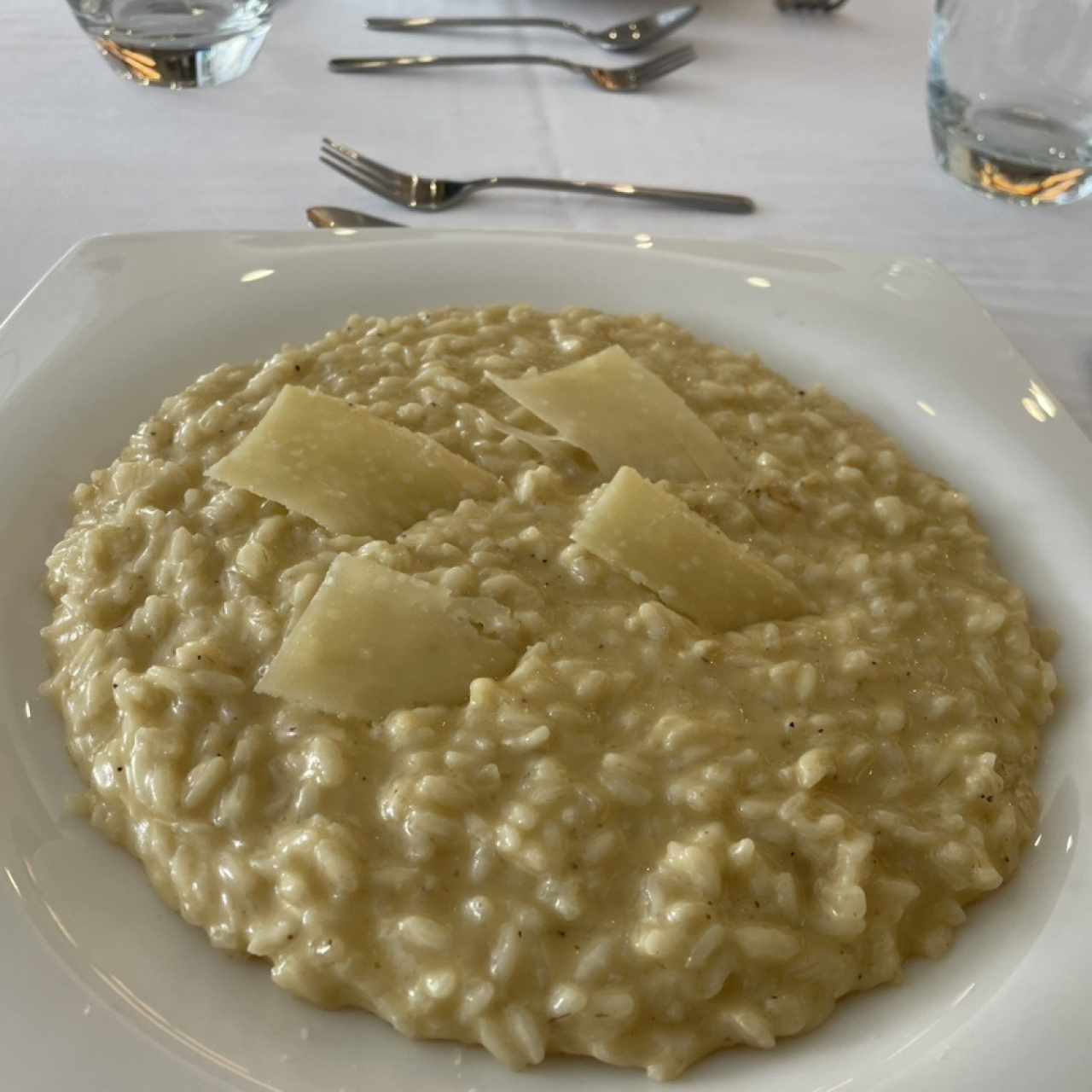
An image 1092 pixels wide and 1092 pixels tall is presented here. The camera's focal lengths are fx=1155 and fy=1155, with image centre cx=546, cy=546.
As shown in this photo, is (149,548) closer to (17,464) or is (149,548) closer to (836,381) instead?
(17,464)

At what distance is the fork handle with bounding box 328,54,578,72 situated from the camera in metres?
3.06

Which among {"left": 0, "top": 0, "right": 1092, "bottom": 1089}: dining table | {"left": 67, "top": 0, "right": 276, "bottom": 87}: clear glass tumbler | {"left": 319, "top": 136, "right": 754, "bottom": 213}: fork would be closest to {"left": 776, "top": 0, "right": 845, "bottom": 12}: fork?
{"left": 0, "top": 0, "right": 1092, "bottom": 1089}: dining table

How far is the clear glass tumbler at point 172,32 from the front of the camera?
2785 mm

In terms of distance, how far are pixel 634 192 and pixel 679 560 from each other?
53.3 inches

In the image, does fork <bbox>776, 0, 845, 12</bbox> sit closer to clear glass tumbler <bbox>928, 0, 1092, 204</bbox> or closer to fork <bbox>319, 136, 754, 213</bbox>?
clear glass tumbler <bbox>928, 0, 1092, 204</bbox>

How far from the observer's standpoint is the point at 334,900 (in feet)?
4.06

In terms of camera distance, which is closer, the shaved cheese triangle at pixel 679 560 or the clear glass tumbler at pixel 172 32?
the shaved cheese triangle at pixel 679 560

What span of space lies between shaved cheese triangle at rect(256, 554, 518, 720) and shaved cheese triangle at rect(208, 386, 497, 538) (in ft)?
0.52

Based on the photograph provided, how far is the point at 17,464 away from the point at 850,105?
2.38 m

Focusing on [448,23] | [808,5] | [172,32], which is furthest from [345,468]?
[808,5]

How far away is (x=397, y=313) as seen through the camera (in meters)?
2.12

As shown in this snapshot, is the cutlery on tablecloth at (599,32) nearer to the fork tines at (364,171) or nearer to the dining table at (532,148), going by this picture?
the dining table at (532,148)

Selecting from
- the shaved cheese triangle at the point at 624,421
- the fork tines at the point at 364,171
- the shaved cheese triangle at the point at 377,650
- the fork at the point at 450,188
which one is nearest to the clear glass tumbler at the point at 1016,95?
the fork at the point at 450,188

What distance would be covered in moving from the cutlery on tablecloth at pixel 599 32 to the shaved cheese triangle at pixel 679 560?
2125 mm
